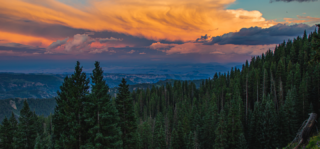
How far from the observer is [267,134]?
43.7 metres

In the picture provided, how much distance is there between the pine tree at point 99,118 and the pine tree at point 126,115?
4.37 meters

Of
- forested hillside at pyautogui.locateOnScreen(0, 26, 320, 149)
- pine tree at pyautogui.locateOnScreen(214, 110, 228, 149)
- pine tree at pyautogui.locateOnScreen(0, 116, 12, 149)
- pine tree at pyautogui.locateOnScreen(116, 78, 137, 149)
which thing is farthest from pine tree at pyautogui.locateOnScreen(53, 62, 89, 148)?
pine tree at pyautogui.locateOnScreen(214, 110, 228, 149)

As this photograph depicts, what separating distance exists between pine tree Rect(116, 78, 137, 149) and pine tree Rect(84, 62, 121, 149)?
4.37 metres

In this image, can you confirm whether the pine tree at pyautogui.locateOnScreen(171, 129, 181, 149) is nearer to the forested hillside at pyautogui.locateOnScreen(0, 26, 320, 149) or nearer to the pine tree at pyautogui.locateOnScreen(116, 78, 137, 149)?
the forested hillside at pyautogui.locateOnScreen(0, 26, 320, 149)

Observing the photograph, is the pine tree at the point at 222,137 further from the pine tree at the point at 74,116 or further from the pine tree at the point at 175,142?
the pine tree at the point at 74,116

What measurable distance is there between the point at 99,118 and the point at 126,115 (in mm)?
6478

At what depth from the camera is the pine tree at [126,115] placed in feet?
94.1

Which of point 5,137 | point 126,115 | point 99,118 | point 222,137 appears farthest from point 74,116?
point 222,137

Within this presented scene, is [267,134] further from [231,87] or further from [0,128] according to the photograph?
[0,128]

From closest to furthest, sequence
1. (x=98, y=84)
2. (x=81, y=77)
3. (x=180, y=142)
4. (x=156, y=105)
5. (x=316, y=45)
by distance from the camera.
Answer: (x=316, y=45) < (x=98, y=84) < (x=81, y=77) < (x=180, y=142) < (x=156, y=105)

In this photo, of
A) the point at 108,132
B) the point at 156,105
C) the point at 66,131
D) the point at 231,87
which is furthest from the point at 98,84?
the point at 156,105

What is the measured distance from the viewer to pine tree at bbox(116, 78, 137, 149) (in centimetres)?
2868

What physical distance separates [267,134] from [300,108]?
63.0ft

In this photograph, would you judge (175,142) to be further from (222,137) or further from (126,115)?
(126,115)
